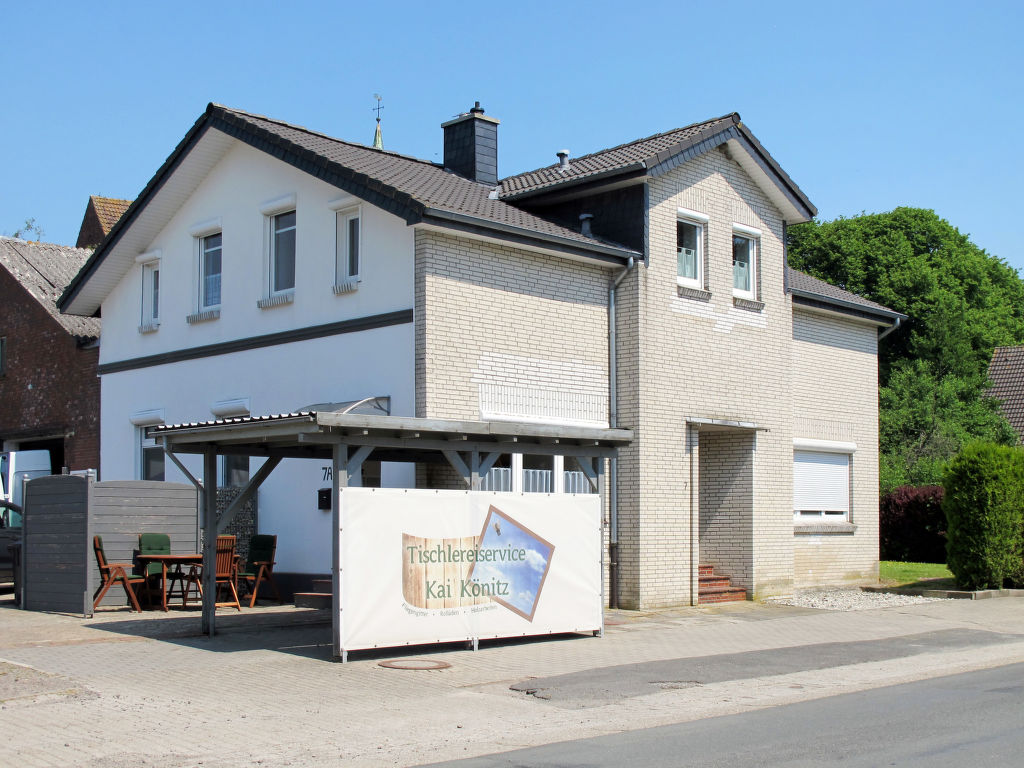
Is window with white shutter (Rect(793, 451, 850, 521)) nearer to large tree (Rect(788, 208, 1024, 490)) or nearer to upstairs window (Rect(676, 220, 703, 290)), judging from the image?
upstairs window (Rect(676, 220, 703, 290))

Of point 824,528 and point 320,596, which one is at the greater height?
point 824,528

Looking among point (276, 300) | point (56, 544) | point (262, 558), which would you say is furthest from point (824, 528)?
point (56, 544)

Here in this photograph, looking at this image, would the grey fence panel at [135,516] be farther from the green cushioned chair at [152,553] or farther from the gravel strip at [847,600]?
the gravel strip at [847,600]

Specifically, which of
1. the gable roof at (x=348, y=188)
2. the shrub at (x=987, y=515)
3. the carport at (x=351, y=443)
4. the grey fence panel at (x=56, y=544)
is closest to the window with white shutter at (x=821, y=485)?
the shrub at (x=987, y=515)

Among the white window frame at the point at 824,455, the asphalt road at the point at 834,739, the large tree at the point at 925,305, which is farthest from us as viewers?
the large tree at the point at 925,305

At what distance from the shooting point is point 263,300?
747 inches

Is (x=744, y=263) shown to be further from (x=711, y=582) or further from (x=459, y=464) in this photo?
(x=459, y=464)

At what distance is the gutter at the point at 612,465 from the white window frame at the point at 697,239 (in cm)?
122

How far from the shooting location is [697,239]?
766 inches

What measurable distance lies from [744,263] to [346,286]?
7135mm

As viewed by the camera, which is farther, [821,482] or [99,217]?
[99,217]

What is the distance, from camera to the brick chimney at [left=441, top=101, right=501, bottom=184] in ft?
69.8

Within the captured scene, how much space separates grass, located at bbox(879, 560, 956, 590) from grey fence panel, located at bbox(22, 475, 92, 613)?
1411 cm

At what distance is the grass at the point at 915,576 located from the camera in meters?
21.9
